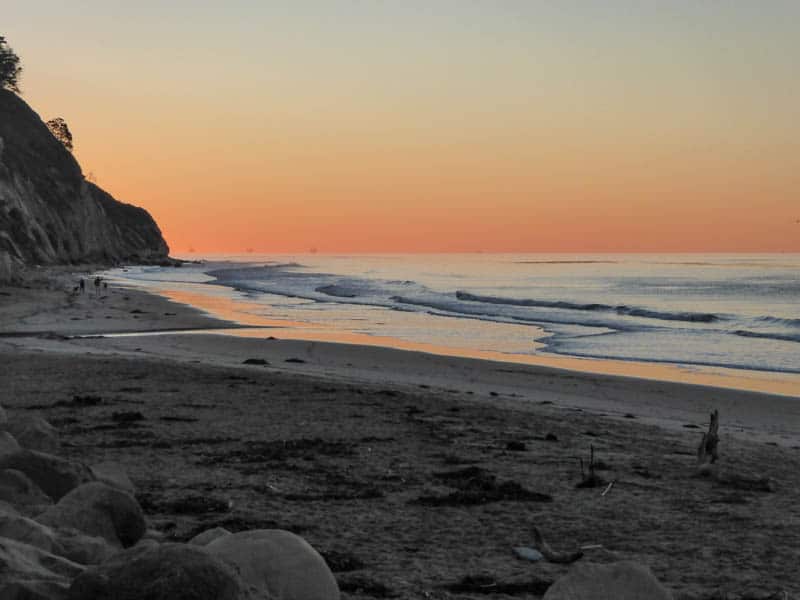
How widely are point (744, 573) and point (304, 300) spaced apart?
5016 centimetres

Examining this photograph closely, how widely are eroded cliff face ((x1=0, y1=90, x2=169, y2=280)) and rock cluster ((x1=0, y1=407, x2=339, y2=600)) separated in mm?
69764

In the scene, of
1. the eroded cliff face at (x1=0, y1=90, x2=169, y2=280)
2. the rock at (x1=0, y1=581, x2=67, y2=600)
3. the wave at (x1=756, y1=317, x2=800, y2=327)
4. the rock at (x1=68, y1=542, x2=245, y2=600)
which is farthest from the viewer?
the eroded cliff face at (x1=0, y1=90, x2=169, y2=280)

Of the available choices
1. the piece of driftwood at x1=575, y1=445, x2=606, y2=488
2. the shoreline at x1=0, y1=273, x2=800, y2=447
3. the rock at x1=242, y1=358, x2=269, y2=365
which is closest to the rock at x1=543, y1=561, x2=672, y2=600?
the piece of driftwood at x1=575, y1=445, x2=606, y2=488

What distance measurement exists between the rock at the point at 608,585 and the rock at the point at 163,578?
5.81ft

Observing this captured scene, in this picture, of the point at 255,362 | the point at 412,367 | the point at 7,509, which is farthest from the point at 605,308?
the point at 7,509

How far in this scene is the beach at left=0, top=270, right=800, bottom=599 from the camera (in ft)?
23.0

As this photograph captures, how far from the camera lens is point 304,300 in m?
56.1

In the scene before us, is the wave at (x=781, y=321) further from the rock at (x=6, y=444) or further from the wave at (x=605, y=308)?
the rock at (x=6, y=444)

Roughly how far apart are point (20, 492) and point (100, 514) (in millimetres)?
822

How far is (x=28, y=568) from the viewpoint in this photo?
443 centimetres

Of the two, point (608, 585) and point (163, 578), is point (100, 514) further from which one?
point (608, 585)

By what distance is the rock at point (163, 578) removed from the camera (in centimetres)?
387

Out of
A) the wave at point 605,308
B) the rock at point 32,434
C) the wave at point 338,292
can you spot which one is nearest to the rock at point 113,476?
the rock at point 32,434

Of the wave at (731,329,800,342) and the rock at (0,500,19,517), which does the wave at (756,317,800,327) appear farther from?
the rock at (0,500,19,517)
